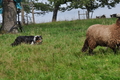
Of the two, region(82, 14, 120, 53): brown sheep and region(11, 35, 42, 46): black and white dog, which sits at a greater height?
region(82, 14, 120, 53): brown sheep

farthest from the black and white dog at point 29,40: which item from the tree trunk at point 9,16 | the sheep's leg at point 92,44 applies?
the tree trunk at point 9,16

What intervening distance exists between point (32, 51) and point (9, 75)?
111 inches

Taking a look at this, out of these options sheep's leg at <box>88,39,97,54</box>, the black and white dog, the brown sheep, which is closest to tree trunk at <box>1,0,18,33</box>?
the black and white dog

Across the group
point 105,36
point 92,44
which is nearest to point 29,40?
point 92,44

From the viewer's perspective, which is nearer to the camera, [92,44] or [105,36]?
[105,36]

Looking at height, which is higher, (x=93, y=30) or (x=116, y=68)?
(x=93, y=30)

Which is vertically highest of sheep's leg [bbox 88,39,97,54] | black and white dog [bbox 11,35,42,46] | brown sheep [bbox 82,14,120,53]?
brown sheep [bbox 82,14,120,53]

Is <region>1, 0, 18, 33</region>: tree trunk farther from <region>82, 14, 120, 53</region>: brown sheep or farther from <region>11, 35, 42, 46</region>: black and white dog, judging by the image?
<region>82, 14, 120, 53</region>: brown sheep

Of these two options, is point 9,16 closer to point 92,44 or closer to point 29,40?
point 29,40

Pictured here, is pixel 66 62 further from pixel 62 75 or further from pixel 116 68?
pixel 116 68

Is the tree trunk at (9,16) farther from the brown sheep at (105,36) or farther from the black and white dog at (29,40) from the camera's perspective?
the brown sheep at (105,36)

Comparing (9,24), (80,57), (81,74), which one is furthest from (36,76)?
(9,24)

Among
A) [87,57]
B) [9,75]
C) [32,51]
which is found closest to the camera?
[9,75]

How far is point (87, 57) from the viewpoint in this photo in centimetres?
715
